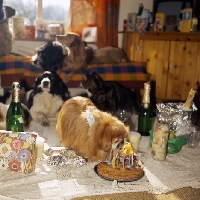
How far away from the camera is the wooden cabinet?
3.54m

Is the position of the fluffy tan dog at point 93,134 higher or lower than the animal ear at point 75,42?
lower

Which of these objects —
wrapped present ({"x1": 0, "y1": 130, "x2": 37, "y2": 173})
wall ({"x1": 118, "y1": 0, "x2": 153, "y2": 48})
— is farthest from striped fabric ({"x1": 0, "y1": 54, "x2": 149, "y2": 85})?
wrapped present ({"x1": 0, "y1": 130, "x2": 37, "y2": 173})

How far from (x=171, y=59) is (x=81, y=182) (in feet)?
9.48

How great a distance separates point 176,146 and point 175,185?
309 millimetres

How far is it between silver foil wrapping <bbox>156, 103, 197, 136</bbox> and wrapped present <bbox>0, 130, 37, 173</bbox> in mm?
651

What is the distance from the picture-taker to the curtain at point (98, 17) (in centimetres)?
384

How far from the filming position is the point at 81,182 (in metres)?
1.02

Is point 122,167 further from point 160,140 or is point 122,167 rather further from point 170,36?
point 170,36

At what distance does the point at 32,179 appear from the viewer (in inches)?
40.0

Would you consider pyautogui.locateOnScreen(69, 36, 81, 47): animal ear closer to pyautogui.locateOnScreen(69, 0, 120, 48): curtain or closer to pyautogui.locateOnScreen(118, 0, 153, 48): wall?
pyautogui.locateOnScreen(69, 0, 120, 48): curtain

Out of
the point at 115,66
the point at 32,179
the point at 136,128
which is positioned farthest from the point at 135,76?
the point at 32,179

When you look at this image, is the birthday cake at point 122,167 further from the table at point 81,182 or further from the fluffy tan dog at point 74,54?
the fluffy tan dog at point 74,54

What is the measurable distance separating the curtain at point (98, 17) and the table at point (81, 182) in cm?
287

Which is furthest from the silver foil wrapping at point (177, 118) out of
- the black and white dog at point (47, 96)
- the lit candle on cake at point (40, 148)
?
the black and white dog at point (47, 96)
